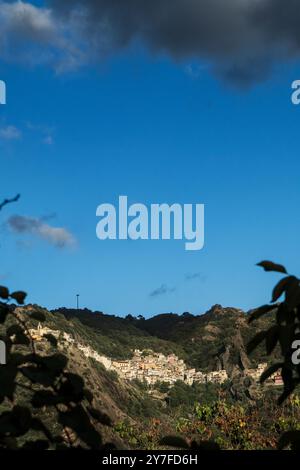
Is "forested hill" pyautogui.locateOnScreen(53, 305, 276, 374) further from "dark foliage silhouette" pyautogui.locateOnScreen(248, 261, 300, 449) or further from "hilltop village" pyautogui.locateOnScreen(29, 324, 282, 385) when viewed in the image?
"dark foliage silhouette" pyautogui.locateOnScreen(248, 261, 300, 449)

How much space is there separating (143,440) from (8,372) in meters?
53.5

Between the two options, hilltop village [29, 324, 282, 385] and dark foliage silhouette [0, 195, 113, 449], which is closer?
dark foliage silhouette [0, 195, 113, 449]

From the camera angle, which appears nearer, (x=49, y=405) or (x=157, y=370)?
(x=49, y=405)

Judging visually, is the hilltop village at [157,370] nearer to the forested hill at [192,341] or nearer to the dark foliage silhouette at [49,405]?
the forested hill at [192,341]

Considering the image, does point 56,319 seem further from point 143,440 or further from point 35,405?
point 35,405

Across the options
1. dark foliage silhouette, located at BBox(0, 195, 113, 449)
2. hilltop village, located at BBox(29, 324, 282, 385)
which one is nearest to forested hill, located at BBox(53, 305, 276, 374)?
hilltop village, located at BBox(29, 324, 282, 385)

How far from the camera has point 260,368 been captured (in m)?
163

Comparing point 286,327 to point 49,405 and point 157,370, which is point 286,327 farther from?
point 157,370

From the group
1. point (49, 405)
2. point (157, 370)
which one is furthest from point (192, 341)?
point (49, 405)

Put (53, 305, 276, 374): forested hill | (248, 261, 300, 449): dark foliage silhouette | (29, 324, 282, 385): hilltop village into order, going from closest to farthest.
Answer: (248, 261, 300, 449): dark foliage silhouette, (29, 324, 282, 385): hilltop village, (53, 305, 276, 374): forested hill

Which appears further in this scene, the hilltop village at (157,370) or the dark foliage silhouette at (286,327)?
the hilltop village at (157,370)

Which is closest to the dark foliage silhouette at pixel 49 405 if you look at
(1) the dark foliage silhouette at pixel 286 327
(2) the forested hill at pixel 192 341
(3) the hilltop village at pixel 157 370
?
(1) the dark foliage silhouette at pixel 286 327
